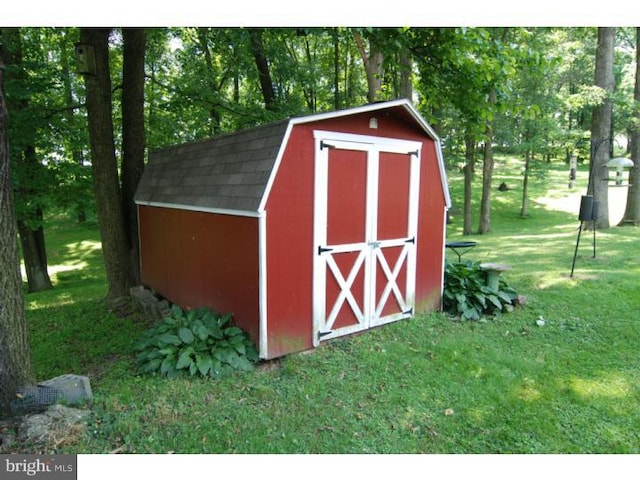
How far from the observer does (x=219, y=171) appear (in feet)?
17.4

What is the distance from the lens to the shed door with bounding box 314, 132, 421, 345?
192 inches

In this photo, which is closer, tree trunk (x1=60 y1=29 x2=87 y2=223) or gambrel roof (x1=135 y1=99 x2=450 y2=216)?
gambrel roof (x1=135 y1=99 x2=450 y2=216)

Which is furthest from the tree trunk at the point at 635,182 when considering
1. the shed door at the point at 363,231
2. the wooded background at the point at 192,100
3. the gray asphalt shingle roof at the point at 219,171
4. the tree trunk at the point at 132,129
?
the tree trunk at the point at 132,129

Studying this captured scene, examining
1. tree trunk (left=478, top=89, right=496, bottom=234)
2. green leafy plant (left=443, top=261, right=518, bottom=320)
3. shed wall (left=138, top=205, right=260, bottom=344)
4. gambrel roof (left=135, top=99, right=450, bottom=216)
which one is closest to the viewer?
gambrel roof (left=135, top=99, right=450, bottom=216)

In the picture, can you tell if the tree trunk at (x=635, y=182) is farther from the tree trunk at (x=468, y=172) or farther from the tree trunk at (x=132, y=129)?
the tree trunk at (x=132, y=129)

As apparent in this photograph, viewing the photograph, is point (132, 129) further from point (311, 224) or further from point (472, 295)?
point (472, 295)

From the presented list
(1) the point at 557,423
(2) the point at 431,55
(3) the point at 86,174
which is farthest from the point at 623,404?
(3) the point at 86,174

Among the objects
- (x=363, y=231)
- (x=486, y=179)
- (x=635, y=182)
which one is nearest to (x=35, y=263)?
(x=363, y=231)

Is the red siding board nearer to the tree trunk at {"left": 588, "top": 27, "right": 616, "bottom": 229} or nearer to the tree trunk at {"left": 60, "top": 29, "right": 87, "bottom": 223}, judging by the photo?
the tree trunk at {"left": 60, "top": 29, "right": 87, "bottom": 223}

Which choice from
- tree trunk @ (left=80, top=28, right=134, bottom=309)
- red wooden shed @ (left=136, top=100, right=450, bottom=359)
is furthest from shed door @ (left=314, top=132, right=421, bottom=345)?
tree trunk @ (left=80, top=28, right=134, bottom=309)

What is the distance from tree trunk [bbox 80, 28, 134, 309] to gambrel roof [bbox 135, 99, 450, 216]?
673mm

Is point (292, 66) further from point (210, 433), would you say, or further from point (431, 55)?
point (210, 433)

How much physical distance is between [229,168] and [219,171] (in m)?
0.27

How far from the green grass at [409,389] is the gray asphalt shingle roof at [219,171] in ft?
6.41
